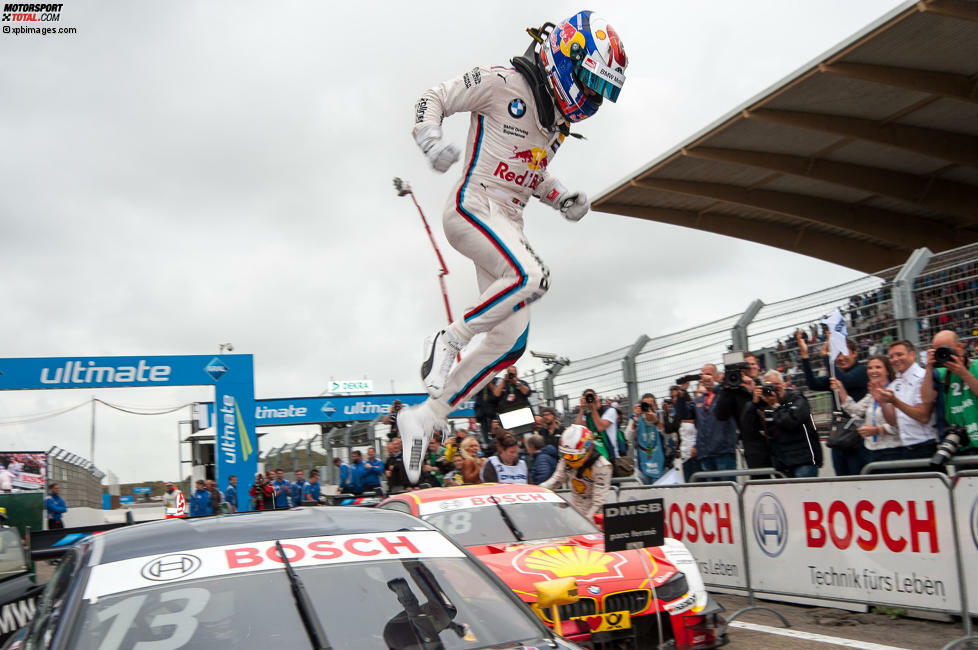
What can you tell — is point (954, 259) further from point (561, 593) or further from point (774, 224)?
point (774, 224)

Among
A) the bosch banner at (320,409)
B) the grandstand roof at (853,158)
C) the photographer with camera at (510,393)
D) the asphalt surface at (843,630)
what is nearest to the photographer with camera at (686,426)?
the photographer with camera at (510,393)

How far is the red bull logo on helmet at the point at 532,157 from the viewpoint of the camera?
6465mm

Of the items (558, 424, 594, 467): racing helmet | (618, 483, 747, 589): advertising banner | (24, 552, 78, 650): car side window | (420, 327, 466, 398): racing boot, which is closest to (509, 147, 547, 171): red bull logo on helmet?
(420, 327, 466, 398): racing boot

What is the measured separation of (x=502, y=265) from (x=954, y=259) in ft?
19.6

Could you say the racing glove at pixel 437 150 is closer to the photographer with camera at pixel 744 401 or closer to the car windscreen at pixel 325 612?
the car windscreen at pixel 325 612

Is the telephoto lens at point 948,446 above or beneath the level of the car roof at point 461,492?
above

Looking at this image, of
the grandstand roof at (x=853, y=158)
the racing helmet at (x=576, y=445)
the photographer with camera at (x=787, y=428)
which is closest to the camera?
the racing helmet at (x=576, y=445)

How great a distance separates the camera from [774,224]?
71.1 feet

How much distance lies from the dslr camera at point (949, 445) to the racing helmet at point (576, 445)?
116 inches

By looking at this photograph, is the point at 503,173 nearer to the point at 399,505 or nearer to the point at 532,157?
the point at 532,157


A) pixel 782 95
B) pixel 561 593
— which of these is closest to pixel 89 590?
pixel 561 593

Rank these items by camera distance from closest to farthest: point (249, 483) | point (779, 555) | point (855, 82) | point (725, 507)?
point (779, 555)
point (725, 507)
point (855, 82)
point (249, 483)

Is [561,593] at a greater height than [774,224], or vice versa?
[774,224]

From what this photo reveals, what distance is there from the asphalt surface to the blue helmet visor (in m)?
3.94
